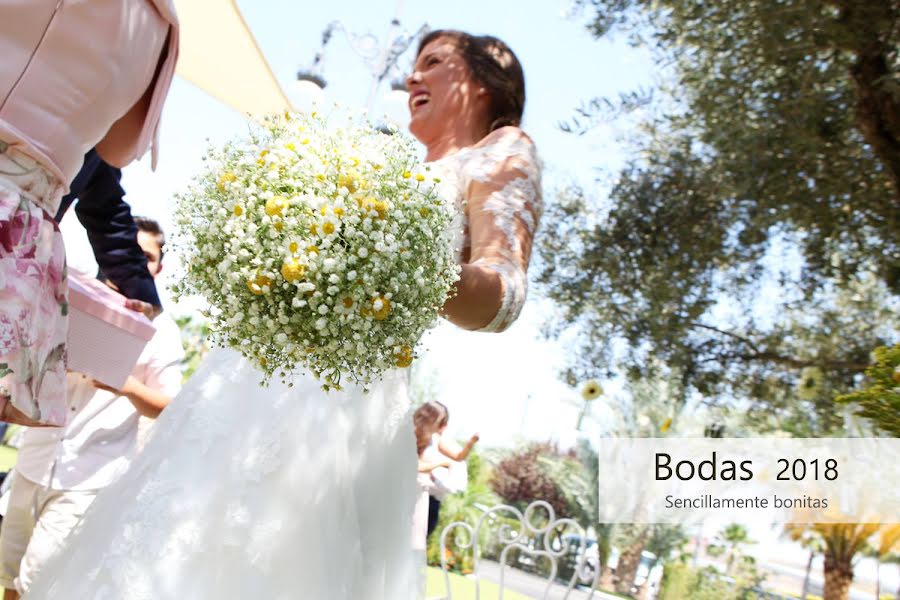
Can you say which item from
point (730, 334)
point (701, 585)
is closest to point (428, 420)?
Answer: point (730, 334)

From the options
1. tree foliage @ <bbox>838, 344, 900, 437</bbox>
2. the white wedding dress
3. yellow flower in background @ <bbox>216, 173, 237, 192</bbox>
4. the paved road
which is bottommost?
the paved road

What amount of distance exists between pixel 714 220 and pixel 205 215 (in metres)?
5.89

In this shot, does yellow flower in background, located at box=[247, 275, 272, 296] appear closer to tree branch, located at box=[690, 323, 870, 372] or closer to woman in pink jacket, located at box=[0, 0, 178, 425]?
woman in pink jacket, located at box=[0, 0, 178, 425]

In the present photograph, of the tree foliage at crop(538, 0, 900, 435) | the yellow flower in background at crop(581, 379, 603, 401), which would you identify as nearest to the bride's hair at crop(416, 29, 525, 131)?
the tree foliage at crop(538, 0, 900, 435)

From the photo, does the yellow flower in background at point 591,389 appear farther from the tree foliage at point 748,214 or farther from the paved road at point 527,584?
the paved road at point 527,584

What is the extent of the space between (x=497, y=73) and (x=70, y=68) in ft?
5.38

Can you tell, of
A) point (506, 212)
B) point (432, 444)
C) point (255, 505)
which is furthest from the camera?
point (432, 444)

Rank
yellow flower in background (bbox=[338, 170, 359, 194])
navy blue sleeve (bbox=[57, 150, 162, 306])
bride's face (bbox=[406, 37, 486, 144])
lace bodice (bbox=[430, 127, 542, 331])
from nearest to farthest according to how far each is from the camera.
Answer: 1. yellow flower in background (bbox=[338, 170, 359, 194])
2. lace bodice (bbox=[430, 127, 542, 331])
3. navy blue sleeve (bbox=[57, 150, 162, 306])
4. bride's face (bbox=[406, 37, 486, 144])

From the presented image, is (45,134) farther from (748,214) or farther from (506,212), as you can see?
(748,214)

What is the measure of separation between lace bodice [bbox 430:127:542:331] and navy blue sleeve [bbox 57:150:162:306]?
1.08 meters

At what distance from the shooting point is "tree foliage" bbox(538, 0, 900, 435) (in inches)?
220

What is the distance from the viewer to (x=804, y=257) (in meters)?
6.64

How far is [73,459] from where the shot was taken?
3457mm

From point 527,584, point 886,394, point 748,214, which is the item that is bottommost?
point 527,584
